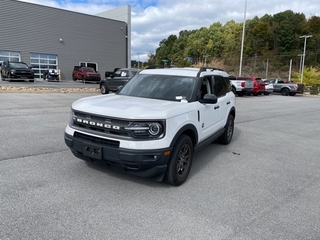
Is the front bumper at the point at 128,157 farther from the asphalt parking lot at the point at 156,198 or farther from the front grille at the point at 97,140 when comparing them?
the asphalt parking lot at the point at 156,198

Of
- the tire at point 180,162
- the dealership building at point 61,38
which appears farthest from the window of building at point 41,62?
the tire at point 180,162

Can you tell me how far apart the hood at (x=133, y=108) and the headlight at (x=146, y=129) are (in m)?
0.10

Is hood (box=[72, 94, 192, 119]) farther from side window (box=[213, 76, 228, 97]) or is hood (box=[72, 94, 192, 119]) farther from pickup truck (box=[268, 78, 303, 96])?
pickup truck (box=[268, 78, 303, 96])

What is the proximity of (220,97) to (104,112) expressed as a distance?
120 inches

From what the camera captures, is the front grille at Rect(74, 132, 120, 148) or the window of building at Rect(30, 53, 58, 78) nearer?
the front grille at Rect(74, 132, 120, 148)

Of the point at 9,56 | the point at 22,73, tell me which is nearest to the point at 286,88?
the point at 22,73

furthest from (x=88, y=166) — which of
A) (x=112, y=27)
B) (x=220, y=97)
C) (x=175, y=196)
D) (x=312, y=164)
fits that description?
(x=112, y=27)

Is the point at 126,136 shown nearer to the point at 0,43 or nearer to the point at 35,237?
the point at 35,237

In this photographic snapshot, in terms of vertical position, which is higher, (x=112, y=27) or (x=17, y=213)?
(x=112, y=27)

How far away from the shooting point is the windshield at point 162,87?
4.51 meters

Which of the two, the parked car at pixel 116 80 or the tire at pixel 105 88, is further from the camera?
the tire at pixel 105 88

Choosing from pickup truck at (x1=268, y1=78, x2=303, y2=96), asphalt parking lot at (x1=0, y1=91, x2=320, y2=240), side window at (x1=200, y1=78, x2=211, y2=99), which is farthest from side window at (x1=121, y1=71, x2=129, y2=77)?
pickup truck at (x1=268, y1=78, x2=303, y2=96)

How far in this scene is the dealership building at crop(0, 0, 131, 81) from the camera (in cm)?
2994

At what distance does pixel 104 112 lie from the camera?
354 cm
